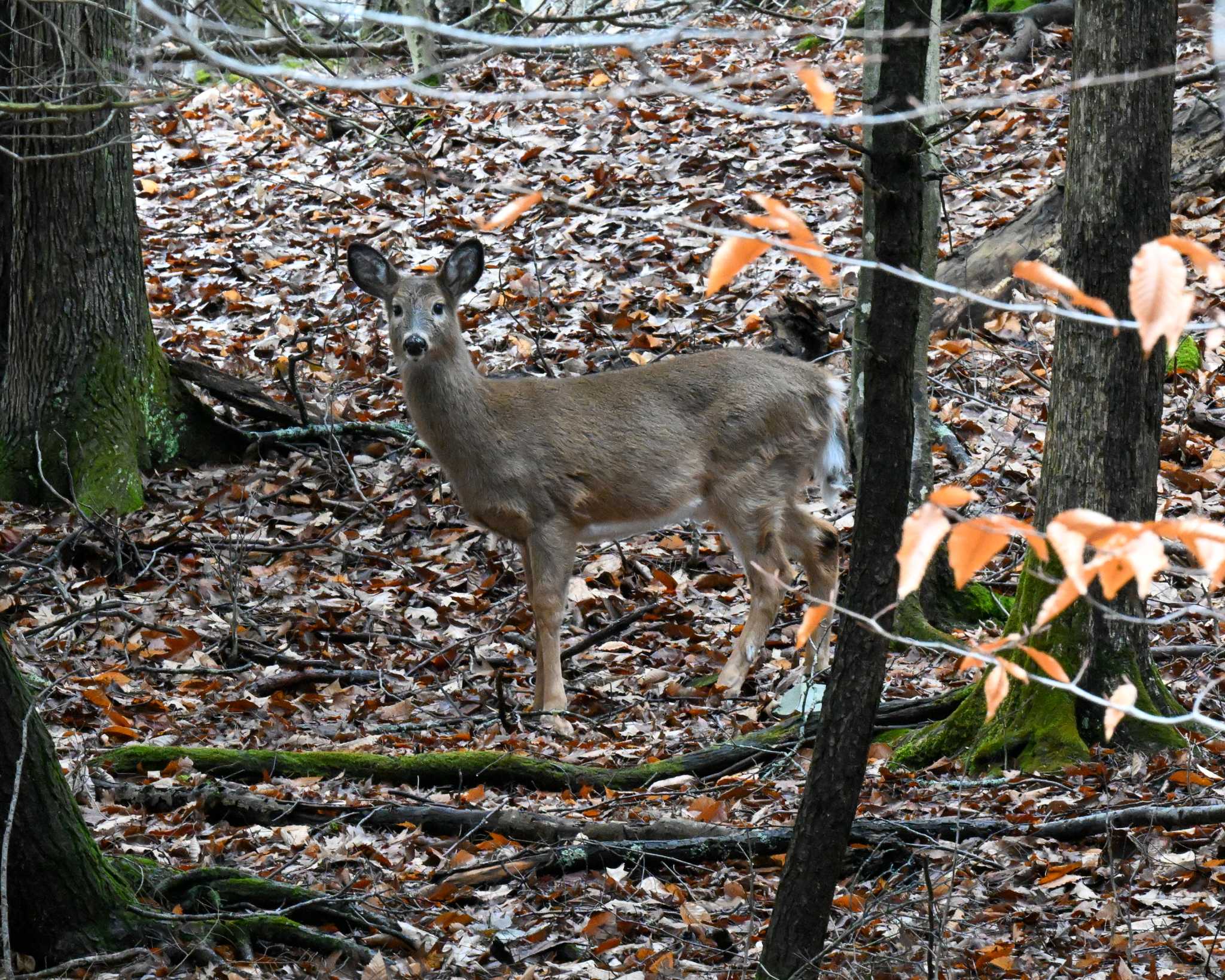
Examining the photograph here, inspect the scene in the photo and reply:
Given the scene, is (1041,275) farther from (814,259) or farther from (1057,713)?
(1057,713)

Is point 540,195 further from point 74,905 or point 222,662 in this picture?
point 222,662

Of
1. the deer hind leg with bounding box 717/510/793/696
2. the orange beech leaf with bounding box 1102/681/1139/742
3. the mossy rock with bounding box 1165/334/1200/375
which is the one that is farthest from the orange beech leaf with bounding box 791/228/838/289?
the mossy rock with bounding box 1165/334/1200/375

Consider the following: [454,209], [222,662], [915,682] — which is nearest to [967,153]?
[454,209]

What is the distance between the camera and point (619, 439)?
8.08 meters

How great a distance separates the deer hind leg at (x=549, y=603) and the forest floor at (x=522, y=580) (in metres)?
0.16

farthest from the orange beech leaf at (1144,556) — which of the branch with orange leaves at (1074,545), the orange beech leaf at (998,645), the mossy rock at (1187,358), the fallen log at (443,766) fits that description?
the mossy rock at (1187,358)

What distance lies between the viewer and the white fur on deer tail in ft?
27.0

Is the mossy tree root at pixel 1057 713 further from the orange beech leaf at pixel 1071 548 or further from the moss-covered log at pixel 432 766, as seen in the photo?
the orange beech leaf at pixel 1071 548

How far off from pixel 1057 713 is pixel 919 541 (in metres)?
3.57

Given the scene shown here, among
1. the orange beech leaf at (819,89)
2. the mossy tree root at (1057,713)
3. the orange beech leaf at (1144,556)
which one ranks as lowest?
the mossy tree root at (1057,713)

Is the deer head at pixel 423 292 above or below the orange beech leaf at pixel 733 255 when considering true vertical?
below

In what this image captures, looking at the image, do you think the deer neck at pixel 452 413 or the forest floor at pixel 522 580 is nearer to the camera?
the forest floor at pixel 522 580

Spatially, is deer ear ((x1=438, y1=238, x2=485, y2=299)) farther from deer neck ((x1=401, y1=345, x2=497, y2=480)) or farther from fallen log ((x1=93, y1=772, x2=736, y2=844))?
fallen log ((x1=93, y1=772, x2=736, y2=844))

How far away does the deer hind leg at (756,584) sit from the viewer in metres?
7.12
